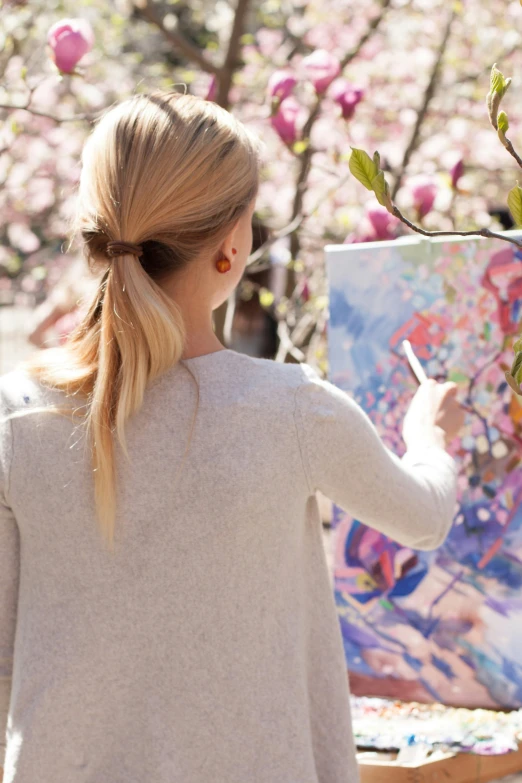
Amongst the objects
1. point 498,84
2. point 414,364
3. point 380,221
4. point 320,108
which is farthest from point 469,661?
point 320,108

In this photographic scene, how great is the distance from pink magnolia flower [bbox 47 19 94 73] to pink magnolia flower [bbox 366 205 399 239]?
2.30ft

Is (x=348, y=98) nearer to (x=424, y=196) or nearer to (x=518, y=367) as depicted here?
(x=424, y=196)

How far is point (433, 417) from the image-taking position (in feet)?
4.21

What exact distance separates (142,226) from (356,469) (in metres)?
0.36

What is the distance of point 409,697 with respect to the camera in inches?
72.2

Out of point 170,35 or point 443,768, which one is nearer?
point 443,768

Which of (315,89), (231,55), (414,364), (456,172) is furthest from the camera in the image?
(231,55)

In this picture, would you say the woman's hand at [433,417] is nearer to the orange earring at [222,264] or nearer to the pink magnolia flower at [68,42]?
the orange earring at [222,264]

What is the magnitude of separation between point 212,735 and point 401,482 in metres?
0.35

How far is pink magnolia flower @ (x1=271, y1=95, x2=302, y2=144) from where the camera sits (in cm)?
→ 226

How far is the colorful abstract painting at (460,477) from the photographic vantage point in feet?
5.76

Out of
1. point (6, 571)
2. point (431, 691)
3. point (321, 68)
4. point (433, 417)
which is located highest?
point (321, 68)

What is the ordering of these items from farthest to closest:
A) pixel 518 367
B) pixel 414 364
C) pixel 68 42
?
pixel 68 42
pixel 414 364
pixel 518 367

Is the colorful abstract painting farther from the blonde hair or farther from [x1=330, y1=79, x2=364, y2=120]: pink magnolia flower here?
the blonde hair
